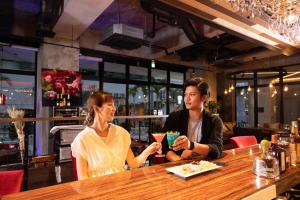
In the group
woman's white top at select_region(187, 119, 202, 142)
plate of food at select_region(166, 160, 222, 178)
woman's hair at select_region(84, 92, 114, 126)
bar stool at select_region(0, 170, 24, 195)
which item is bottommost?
bar stool at select_region(0, 170, 24, 195)

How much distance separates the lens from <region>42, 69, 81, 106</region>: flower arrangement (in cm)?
544

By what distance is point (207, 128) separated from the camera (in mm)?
2031

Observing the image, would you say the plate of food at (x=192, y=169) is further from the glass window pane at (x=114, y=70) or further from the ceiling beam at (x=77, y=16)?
the glass window pane at (x=114, y=70)

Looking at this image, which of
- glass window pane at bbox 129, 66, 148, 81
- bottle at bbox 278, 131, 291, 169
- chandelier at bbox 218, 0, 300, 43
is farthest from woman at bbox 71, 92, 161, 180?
glass window pane at bbox 129, 66, 148, 81

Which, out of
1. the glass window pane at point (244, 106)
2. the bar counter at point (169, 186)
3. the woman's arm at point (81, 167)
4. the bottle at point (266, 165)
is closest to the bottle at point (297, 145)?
the bar counter at point (169, 186)

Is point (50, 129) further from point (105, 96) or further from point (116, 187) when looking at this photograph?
point (116, 187)

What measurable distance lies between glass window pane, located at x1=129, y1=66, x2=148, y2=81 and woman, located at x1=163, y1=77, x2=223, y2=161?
598cm

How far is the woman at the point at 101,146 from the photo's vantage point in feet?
5.53

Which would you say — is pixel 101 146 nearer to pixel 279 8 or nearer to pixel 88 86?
pixel 279 8

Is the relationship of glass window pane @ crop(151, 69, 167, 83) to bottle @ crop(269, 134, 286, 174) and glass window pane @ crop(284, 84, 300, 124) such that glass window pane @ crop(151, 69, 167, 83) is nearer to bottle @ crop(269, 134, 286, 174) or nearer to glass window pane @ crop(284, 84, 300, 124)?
glass window pane @ crop(284, 84, 300, 124)

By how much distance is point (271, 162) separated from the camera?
1.36m

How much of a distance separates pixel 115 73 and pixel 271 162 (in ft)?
22.0

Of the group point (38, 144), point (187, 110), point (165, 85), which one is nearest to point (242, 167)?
point (187, 110)

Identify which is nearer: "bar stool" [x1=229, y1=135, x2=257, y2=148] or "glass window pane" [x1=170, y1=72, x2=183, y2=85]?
"bar stool" [x1=229, y1=135, x2=257, y2=148]
